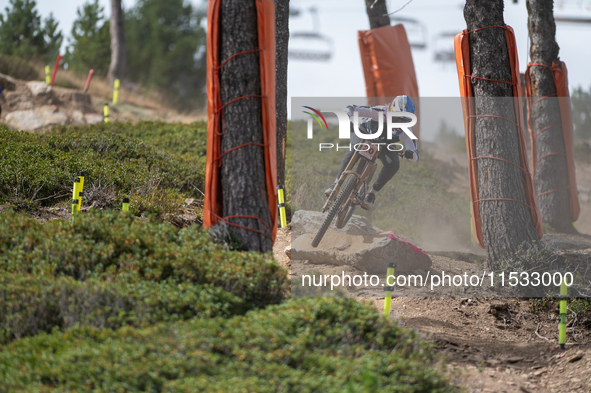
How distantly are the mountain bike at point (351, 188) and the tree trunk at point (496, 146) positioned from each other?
1.15 meters

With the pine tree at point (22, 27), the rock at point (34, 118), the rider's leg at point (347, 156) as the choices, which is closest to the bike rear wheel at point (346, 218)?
the rider's leg at point (347, 156)

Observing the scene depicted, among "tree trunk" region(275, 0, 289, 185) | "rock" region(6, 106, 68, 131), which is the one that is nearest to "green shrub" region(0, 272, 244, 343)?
"tree trunk" region(275, 0, 289, 185)

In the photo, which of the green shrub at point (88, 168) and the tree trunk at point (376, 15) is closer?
the green shrub at point (88, 168)

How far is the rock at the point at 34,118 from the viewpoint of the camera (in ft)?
39.4

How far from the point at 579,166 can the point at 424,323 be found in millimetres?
15184

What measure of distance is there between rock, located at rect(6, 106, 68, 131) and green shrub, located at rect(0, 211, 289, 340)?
880 centimetres

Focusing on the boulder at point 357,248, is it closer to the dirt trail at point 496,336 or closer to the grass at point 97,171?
the dirt trail at point 496,336

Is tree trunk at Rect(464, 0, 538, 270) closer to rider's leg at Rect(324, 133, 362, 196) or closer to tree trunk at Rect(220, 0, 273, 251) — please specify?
rider's leg at Rect(324, 133, 362, 196)

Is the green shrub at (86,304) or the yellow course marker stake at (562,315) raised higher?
the green shrub at (86,304)

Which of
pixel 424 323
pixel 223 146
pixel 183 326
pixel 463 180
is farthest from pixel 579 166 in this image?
pixel 183 326

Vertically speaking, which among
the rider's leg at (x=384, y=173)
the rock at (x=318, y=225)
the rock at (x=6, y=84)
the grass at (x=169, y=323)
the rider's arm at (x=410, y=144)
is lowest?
the grass at (x=169, y=323)

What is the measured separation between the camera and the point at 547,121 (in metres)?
9.17

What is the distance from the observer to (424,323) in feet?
16.7

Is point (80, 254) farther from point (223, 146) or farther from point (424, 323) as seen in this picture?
point (424, 323)
